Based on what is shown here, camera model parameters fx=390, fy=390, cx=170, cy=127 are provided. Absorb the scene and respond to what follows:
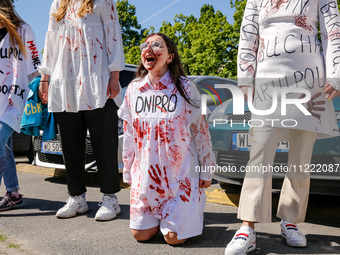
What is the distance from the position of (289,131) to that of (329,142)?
561mm

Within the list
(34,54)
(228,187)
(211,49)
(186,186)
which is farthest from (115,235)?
(211,49)

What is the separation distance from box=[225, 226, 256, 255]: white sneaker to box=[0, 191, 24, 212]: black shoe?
2364 millimetres

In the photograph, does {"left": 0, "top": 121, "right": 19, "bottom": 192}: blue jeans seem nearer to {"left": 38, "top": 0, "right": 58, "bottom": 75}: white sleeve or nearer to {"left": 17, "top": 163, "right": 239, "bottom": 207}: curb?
{"left": 38, "top": 0, "right": 58, "bottom": 75}: white sleeve

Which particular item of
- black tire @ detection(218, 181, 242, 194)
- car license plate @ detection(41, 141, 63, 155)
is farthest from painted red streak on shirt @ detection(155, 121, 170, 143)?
car license plate @ detection(41, 141, 63, 155)

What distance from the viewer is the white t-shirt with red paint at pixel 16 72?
11.9 ft

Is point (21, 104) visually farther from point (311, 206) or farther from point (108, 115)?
point (311, 206)

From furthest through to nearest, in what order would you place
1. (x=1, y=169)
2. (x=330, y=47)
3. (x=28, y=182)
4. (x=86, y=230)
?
1. (x=28, y=182)
2. (x=1, y=169)
3. (x=86, y=230)
4. (x=330, y=47)

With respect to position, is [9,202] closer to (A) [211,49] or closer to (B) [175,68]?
(B) [175,68]

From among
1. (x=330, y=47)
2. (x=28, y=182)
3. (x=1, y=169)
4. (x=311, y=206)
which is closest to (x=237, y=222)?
(x=311, y=206)

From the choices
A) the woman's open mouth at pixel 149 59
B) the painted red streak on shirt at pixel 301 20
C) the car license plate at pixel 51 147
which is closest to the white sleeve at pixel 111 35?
the woman's open mouth at pixel 149 59

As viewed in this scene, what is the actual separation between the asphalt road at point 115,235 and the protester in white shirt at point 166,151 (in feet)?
0.42

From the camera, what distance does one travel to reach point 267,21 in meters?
2.62

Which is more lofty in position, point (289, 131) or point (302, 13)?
point (302, 13)

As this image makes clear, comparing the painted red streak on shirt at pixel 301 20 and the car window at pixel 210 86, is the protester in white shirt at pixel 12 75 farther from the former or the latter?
the painted red streak on shirt at pixel 301 20
